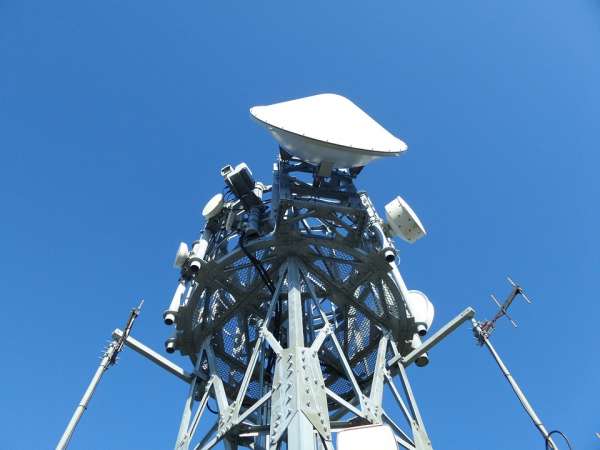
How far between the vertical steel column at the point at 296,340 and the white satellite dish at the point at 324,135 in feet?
9.91

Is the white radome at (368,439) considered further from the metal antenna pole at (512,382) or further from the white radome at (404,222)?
the white radome at (404,222)

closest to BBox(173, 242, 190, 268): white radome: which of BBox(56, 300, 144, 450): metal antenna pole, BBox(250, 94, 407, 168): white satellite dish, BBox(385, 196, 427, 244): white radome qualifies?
BBox(56, 300, 144, 450): metal antenna pole

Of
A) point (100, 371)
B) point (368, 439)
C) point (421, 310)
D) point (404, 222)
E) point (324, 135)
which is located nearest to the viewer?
point (368, 439)

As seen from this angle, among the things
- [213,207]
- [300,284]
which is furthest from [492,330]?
[213,207]

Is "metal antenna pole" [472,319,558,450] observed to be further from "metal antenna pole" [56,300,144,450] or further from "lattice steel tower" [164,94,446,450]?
"metal antenna pole" [56,300,144,450]

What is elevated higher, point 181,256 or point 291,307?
point 181,256

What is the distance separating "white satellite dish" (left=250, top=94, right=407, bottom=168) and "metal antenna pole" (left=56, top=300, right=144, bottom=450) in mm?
5647

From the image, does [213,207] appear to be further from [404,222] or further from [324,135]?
[404,222]

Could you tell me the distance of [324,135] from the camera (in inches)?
481

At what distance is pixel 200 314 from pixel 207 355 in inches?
49.0

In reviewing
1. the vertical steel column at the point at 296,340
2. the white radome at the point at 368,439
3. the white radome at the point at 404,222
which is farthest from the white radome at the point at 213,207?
the white radome at the point at 368,439

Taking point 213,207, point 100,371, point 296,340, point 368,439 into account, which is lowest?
point 368,439

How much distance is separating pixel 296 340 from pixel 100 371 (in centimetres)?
432

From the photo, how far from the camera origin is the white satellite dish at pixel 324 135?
12.0 m
